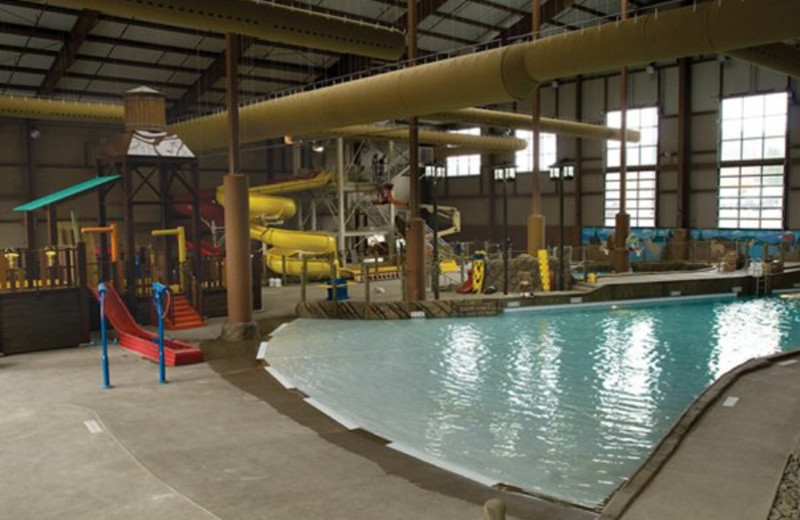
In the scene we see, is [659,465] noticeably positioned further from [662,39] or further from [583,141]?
[583,141]

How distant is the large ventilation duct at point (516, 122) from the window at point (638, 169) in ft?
13.3

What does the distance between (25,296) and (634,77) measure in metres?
28.4

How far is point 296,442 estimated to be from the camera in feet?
25.1

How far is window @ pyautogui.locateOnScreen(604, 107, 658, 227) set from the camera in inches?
1257

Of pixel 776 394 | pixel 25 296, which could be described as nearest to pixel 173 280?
pixel 25 296

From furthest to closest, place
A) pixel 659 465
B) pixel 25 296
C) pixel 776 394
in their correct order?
1. pixel 25 296
2. pixel 776 394
3. pixel 659 465

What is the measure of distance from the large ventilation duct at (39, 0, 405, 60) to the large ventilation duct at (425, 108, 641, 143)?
4.99m

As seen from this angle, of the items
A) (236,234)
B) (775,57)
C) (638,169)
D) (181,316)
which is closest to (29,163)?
(181,316)

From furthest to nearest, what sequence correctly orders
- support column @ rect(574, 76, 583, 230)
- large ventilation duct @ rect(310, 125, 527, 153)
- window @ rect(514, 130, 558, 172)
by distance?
window @ rect(514, 130, 558, 172) → support column @ rect(574, 76, 583, 230) → large ventilation duct @ rect(310, 125, 527, 153)

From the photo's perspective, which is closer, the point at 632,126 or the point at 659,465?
the point at 659,465

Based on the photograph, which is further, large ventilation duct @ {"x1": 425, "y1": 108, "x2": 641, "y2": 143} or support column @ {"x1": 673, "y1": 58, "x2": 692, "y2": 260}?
support column @ {"x1": 673, "y1": 58, "x2": 692, "y2": 260}

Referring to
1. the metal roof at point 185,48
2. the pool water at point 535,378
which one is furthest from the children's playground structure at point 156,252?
the metal roof at point 185,48

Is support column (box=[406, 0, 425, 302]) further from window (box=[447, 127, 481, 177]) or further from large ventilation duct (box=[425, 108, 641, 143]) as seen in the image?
window (box=[447, 127, 481, 177])

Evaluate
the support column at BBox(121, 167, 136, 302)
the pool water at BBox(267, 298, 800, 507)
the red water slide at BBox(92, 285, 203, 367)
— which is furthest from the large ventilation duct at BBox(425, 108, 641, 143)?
the red water slide at BBox(92, 285, 203, 367)
